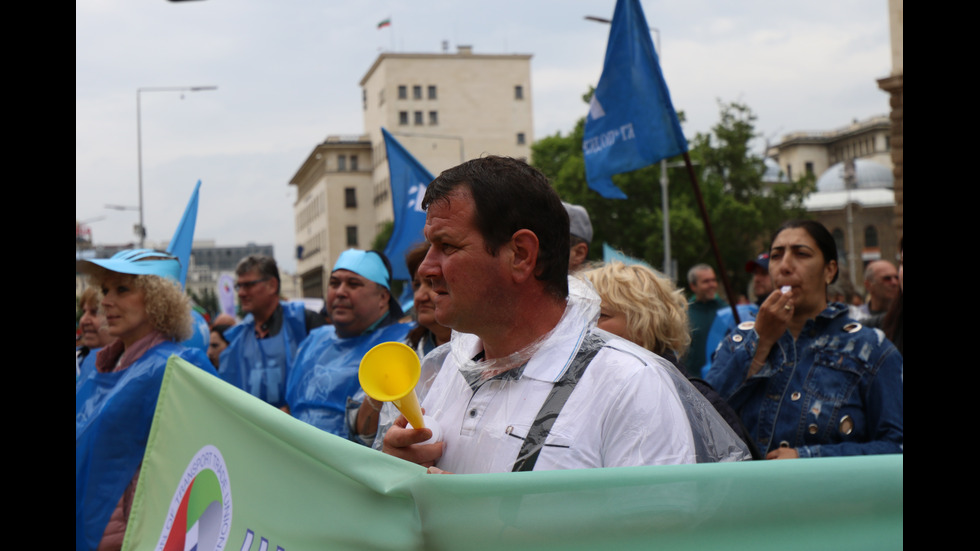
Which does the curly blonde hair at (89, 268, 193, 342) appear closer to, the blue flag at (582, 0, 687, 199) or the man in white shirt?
the man in white shirt

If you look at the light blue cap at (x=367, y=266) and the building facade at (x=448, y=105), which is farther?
the building facade at (x=448, y=105)

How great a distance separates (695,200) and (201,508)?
135 ft

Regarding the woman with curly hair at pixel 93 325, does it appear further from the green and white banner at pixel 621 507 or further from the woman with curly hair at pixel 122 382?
the green and white banner at pixel 621 507

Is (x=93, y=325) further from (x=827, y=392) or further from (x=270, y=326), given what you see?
(x=827, y=392)

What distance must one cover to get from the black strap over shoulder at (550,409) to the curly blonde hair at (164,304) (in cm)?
291

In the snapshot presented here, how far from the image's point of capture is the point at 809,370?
11.4 ft

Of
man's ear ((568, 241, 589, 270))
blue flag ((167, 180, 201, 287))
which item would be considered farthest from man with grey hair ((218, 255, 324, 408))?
man's ear ((568, 241, 589, 270))

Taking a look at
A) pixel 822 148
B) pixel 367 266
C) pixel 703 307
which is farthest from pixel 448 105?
pixel 367 266

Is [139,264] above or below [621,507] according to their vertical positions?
above

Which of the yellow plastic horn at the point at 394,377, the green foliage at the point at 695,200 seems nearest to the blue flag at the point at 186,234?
the yellow plastic horn at the point at 394,377

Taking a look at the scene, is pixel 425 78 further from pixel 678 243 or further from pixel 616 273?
pixel 616 273

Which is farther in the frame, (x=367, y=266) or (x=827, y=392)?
(x=367, y=266)

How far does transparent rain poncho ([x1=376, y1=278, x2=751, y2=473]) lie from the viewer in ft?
6.45

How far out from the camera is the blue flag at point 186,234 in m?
6.41
